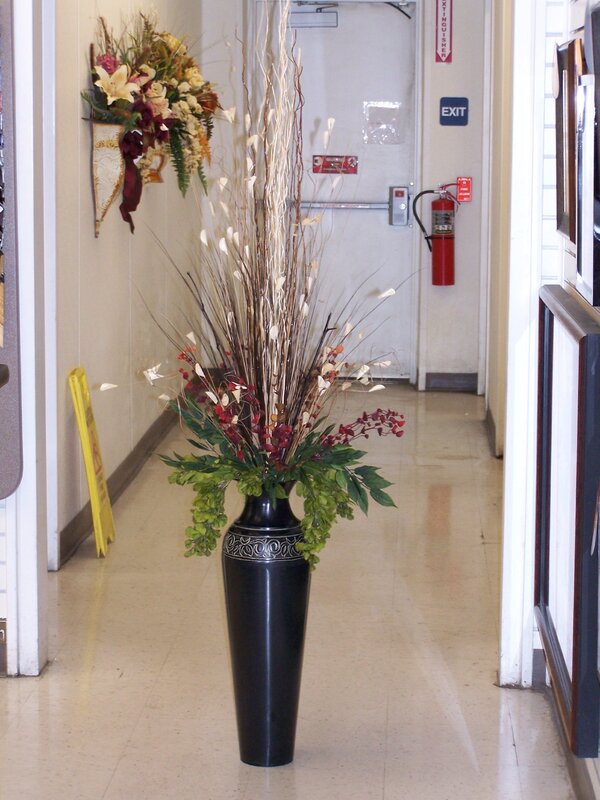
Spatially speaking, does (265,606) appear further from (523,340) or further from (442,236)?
(442,236)

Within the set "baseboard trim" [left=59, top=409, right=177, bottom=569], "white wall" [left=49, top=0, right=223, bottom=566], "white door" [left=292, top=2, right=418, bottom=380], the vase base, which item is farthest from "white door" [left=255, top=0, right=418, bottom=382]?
the vase base

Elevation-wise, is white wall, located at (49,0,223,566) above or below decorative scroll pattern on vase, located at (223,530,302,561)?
above

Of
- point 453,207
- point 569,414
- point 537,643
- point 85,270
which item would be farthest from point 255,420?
point 453,207

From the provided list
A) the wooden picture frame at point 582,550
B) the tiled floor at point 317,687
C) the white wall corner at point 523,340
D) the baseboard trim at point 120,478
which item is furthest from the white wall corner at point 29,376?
the wooden picture frame at point 582,550

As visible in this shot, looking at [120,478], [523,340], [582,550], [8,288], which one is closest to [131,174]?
[120,478]

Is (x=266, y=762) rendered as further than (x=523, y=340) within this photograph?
No

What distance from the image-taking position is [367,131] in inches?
307

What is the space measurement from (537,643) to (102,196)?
2534 millimetres

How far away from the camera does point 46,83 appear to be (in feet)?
12.5

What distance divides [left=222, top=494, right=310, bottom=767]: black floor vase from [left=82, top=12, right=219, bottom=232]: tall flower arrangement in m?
2.33

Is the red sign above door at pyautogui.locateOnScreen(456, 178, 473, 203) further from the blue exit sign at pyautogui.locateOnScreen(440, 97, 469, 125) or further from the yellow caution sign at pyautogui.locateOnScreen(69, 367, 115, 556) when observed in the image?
the yellow caution sign at pyautogui.locateOnScreen(69, 367, 115, 556)

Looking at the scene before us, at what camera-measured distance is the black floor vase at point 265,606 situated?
2.53m

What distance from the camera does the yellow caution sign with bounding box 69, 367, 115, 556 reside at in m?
4.23

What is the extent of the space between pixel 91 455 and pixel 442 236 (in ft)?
12.8
